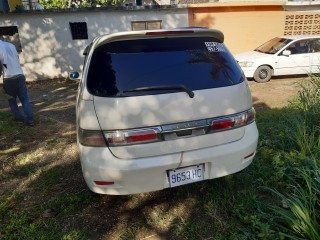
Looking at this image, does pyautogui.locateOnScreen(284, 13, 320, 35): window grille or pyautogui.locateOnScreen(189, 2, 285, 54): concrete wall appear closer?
pyautogui.locateOnScreen(189, 2, 285, 54): concrete wall

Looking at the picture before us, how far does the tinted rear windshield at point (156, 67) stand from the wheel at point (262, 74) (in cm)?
690

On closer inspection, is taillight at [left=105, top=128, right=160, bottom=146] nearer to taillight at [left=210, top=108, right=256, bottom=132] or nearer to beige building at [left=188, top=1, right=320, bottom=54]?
taillight at [left=210, top=108, right=256, bottom=132]

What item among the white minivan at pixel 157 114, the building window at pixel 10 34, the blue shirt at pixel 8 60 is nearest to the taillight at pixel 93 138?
the white minivan at pixel 157 114

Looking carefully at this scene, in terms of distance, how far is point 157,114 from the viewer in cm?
224

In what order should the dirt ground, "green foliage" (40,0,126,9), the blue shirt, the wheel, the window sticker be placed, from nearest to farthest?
1. the window sticker
2. the blue shirt
3. the dirt ground
4. the wheel
5. "green foliage" (40,0,126,9)

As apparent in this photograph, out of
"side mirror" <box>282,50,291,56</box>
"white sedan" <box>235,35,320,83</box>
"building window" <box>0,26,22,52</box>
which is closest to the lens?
"side mirror" <box>282,50,291,56</box>

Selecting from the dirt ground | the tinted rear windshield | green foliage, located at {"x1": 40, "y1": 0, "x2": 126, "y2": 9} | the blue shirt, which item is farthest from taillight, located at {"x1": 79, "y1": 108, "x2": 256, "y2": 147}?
green foliage, located at {"x1": 40, "y1": 0, "x2": 126, "y2": 9}

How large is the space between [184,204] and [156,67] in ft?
4.90

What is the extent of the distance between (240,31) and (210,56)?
33.7 feet

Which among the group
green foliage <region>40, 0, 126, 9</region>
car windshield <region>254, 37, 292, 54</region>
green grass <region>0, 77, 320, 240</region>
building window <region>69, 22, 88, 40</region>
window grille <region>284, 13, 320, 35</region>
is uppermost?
green foliage <region>40, 0, 126, 9</region>

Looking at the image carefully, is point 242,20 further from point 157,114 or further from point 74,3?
point 74,3

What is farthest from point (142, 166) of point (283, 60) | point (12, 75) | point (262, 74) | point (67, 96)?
point (283, 60)

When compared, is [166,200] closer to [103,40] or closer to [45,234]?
[45,234]

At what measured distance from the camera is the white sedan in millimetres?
8781
